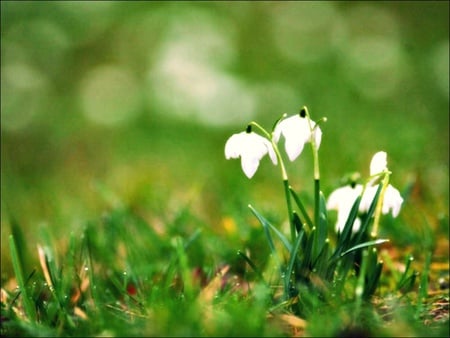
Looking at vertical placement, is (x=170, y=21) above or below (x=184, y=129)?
above

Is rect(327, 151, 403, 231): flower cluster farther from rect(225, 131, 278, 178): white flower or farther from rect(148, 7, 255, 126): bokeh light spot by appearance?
rect(148, 7, 255, 126): bokeh light spot

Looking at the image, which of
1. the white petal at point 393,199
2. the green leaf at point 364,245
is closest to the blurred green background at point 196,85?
the white petal at point 393,199

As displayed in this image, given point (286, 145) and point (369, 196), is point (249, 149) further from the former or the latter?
point (369, 196)

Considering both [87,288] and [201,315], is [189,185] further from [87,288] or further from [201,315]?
[201,315]

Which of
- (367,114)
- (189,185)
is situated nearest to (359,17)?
(367,114)

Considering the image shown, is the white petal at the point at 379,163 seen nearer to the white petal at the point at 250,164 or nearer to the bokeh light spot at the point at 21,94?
the white petal at the point at 250,164

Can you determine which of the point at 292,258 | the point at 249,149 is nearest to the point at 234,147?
the point at 249,149
